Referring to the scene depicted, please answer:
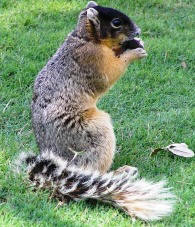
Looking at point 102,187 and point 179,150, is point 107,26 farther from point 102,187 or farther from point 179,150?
point 102,187

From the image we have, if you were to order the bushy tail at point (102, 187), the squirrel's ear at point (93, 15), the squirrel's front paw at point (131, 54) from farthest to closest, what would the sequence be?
the squirrel's front paw at point (131, 54) → the squirrel's ear at point (93, 15) → the bushy tail at point (102, 187)

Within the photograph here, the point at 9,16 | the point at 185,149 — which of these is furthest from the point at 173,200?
the point at 9,16

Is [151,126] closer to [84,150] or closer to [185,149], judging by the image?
[185,149]

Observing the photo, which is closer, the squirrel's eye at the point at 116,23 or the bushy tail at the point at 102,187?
the bushy tail at the point at 102,187

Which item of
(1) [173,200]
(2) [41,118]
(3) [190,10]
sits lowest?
(3) [190,10]

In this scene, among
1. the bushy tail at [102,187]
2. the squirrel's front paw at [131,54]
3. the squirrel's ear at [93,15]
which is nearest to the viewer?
the bushy tail at [102,187]

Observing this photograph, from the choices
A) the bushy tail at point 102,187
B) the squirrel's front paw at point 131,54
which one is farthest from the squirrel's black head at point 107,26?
the bushy tail at point 102,187

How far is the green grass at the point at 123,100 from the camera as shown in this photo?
4246 mm

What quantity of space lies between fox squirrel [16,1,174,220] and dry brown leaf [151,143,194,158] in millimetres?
571

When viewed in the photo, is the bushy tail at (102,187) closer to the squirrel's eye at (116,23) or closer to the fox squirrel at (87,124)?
the fox squirrel at (87,124)

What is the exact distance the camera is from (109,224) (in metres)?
4.11

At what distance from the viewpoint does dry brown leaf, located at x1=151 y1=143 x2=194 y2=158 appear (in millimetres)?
5263

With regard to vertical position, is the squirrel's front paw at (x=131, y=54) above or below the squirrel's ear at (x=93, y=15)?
below

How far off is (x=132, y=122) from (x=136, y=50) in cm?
100
